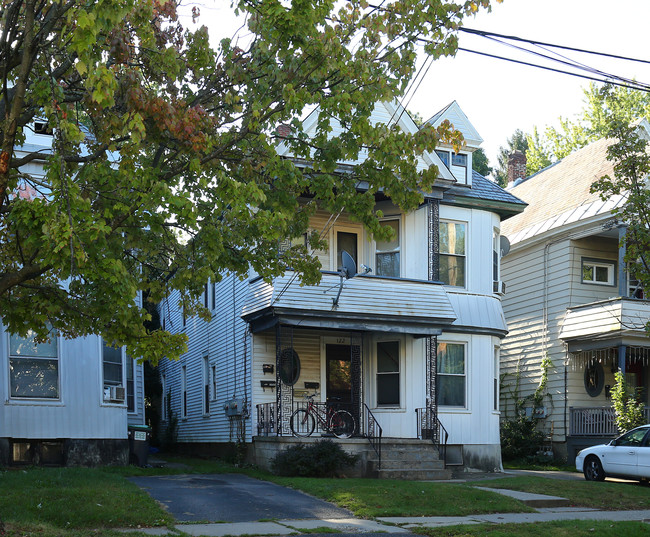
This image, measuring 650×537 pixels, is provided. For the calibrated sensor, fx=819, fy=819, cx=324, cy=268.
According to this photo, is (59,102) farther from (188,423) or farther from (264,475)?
(188,423)

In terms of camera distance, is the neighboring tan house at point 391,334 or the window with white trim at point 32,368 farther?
the neighboring tan house at point 391,334

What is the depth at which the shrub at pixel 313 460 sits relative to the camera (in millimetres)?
17188

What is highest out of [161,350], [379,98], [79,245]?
[379,98]

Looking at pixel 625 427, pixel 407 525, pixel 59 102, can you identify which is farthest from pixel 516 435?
pixel 59 102

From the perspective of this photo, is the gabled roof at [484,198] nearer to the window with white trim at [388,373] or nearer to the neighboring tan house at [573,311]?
the neighboring tan house at [573,311]

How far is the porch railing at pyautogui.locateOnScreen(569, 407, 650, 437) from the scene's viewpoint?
23516 millimetres

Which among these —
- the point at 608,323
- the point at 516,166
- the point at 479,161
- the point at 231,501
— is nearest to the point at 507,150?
the point at 479,161

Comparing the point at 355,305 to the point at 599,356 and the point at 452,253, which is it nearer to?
the point at 452,253

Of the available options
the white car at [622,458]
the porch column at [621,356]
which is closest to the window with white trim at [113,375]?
the white car at [622,458]

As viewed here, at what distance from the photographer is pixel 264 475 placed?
17812 mm

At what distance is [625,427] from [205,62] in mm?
16451

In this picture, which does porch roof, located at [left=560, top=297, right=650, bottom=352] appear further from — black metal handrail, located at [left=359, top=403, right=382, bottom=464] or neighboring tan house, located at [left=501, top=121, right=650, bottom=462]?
black metal handrail, located at [left=359, top=403, right=382, bottom=464]

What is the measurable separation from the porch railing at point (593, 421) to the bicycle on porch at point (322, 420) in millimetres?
8241

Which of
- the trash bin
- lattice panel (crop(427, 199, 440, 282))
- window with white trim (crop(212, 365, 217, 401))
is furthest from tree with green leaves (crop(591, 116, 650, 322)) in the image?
window with white trim (crop(212, 365, 217, 401))
